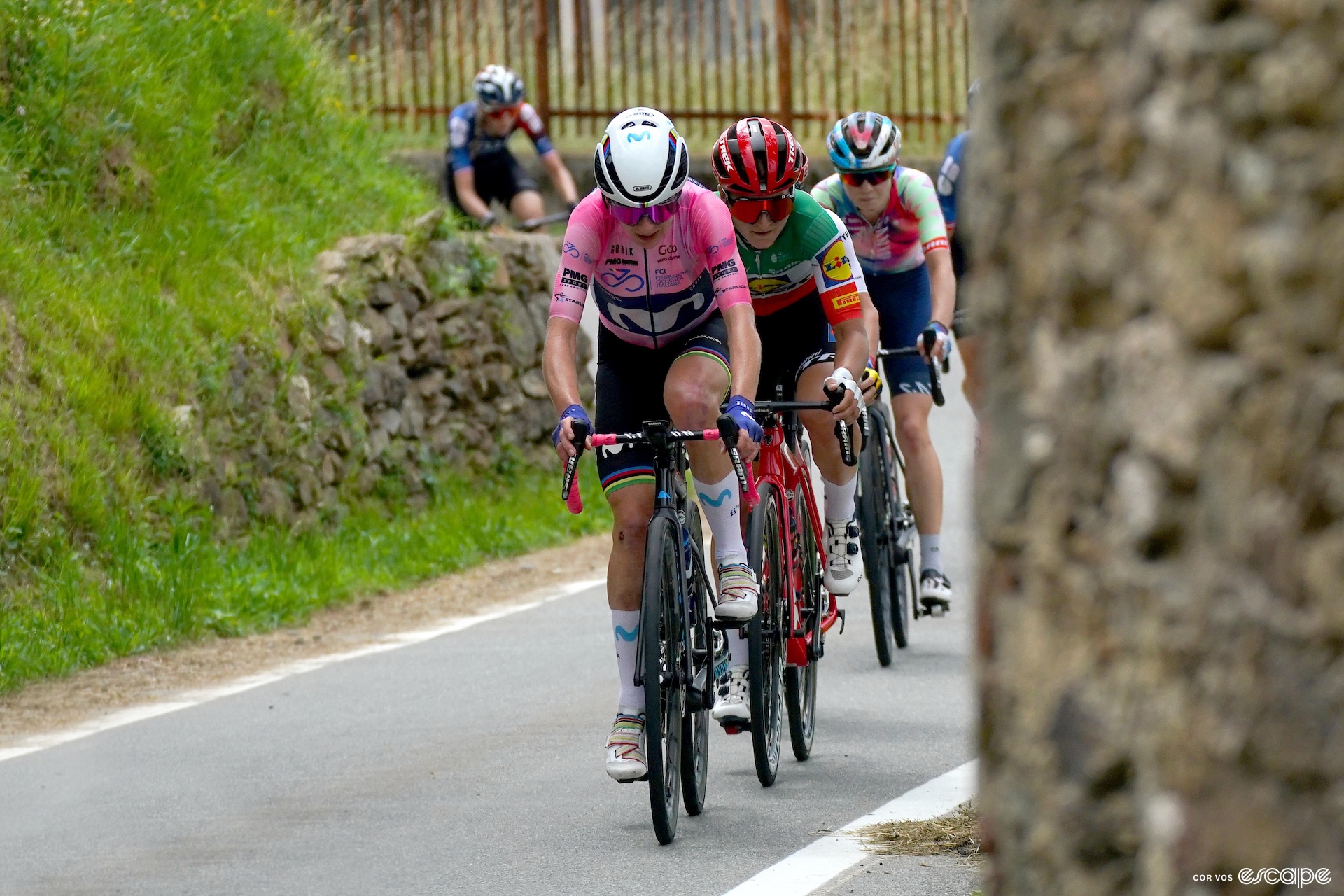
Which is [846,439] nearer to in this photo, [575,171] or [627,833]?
[627,833]

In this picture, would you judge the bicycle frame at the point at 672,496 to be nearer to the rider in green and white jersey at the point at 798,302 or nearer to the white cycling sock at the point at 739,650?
the white cycling sock at the point at 739,650

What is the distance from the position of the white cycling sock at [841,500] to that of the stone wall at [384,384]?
184 inches

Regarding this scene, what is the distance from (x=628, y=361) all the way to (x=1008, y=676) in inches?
184

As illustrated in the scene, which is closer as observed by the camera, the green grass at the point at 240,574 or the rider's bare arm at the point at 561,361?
the rider's bare arm at the point at 561,361

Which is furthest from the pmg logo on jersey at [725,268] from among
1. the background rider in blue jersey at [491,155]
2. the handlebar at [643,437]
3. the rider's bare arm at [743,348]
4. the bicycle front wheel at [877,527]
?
the background rider in blue jersey at [491,155]

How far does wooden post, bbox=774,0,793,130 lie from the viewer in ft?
73.9

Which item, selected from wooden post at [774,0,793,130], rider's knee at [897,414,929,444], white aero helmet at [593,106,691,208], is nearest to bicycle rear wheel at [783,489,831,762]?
white aero helmet at [593,106,691,208]

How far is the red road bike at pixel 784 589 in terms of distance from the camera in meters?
6.40

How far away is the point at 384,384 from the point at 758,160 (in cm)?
648

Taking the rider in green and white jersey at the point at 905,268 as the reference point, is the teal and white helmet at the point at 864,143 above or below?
above

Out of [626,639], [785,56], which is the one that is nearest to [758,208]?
[626,639]

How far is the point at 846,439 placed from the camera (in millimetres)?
7105

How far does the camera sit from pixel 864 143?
8.43 meters

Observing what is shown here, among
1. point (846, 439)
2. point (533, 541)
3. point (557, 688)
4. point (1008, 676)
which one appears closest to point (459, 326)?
point (533, 541)
